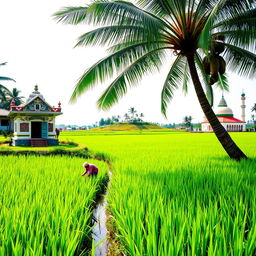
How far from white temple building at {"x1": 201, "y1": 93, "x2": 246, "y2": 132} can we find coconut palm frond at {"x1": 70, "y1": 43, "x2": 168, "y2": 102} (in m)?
46.7

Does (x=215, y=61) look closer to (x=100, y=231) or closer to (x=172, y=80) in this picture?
(x=172, y=80)

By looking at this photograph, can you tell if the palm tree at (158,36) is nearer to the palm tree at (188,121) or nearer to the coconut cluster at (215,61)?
the coconut cluster at (215,61)

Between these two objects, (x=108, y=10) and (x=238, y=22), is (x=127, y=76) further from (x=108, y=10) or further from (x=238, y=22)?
(x=238, y=22)

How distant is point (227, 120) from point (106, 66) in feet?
171

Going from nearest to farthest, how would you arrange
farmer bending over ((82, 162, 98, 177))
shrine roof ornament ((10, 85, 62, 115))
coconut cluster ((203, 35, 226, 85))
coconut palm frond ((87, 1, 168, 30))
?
coconut palm frond ((87, 1, 168, 30)), farmer bending over ((82, 162, 98, 177)), coconut cluster ((203, 35, 226, 85)), shrine roof ornament ((10, 85, 62, 115))

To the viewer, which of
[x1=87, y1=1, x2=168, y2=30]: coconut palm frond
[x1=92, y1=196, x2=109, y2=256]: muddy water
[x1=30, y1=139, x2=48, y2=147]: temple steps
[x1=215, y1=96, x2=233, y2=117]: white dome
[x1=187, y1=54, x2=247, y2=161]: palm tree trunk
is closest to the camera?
[x1=92, y1=196, x2=109, y2=256]: muddy water

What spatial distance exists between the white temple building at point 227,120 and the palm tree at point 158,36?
45.3 metres

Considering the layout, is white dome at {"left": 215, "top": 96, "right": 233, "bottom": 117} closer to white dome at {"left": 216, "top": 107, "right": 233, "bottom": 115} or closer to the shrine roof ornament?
white dome at {"left": 216, "top": 107, "right": 233, "bottom": 115}

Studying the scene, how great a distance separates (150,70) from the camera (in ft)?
19.6

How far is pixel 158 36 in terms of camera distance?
13.4 ft

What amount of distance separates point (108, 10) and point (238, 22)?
9.52 feet

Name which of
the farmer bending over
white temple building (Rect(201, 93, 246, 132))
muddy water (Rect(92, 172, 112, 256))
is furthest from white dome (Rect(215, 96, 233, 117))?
muddy water (Rect(92, 172, 112, 256))

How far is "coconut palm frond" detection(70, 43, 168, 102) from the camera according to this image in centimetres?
477

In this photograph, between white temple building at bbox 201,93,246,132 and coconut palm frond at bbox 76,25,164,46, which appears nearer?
coconut palm frond at bbox 76,25,164,46
